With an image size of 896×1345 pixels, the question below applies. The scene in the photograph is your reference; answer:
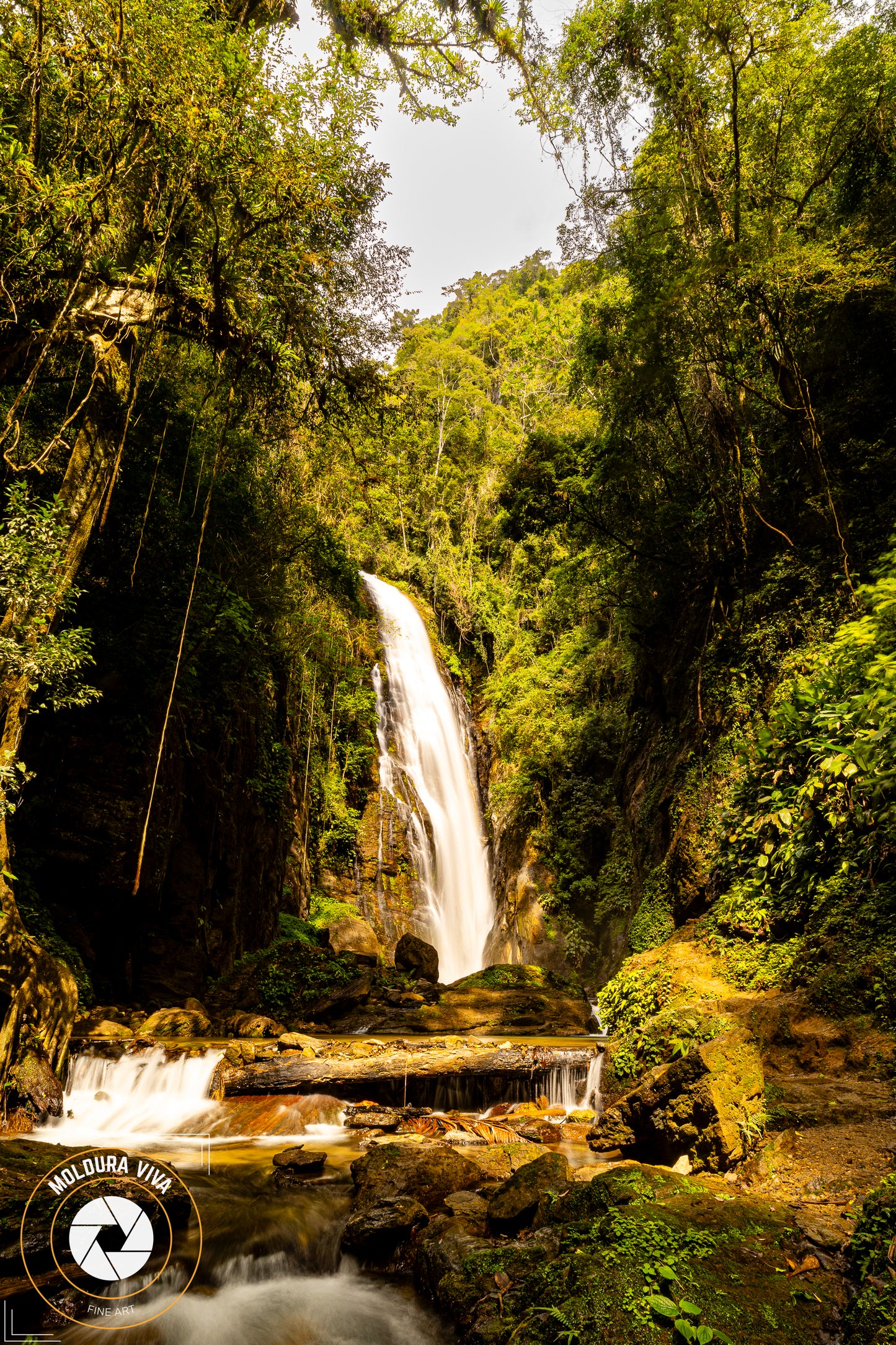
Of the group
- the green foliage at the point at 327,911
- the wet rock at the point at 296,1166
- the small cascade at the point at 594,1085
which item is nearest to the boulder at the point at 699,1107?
the small cascade at the point at 594,1085

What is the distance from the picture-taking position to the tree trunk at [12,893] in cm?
591

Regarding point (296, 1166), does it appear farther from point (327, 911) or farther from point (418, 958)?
point (327, 911)

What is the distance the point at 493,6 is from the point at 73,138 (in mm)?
9572

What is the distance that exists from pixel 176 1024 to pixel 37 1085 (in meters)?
2.96

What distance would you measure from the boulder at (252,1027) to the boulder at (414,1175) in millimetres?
4520

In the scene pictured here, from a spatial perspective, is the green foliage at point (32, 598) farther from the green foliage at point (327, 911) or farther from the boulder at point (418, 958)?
the green foliage at point (327, 911)

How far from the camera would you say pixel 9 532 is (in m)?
6.26

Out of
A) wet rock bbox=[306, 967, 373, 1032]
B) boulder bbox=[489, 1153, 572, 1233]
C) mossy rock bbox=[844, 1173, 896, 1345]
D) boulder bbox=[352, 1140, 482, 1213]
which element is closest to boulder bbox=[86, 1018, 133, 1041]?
wet rock bbox=[306, 967, 373, 1032]

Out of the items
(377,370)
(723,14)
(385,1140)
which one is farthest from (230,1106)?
(723,14)

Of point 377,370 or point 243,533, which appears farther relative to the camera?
point 243,533

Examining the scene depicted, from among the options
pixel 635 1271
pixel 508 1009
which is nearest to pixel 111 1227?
Result: pixel 635 1271

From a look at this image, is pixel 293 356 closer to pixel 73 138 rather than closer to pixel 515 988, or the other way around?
pixel 73 138

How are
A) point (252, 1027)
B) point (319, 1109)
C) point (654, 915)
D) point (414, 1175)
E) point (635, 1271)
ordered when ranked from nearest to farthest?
point (635, 1271), point (414, 1175), point (319, 1109), point (252, 1027), point (654, 915)

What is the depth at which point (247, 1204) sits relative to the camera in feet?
16.2
